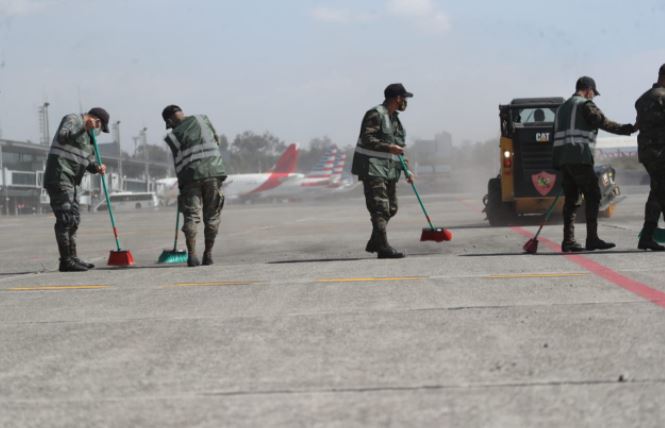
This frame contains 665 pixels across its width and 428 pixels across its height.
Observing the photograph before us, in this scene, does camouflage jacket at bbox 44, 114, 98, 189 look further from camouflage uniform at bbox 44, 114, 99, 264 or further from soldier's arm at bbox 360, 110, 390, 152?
soldier's arm at bbox 360, 110, 390, 152

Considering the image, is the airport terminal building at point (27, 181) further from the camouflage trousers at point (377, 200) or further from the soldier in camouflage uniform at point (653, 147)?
the soldier in camouflage uniform at point (653, 147)

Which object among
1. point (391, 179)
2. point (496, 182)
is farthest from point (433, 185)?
point (391, 179)

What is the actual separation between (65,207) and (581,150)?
16.7 ft

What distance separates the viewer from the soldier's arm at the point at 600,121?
9.04 meters

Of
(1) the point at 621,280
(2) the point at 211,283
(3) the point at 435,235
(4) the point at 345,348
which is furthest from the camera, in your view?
(3) the point at 435,235

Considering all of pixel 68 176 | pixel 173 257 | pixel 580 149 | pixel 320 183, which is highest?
pixel 580 149

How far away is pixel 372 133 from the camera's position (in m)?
9.34

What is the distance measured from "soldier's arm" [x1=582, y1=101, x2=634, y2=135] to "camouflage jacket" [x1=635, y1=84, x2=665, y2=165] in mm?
205

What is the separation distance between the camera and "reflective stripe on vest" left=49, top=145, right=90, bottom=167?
9234 mm

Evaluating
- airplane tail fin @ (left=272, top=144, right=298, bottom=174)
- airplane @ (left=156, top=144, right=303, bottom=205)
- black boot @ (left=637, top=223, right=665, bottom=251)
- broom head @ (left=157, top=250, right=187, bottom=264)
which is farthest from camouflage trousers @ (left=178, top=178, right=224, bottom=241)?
airplane tail fin @ (left=272, top=144, right=298, bottom=174)

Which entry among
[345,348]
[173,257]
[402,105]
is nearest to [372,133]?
[402,105]

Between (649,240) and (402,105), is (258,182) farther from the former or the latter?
(649,240)

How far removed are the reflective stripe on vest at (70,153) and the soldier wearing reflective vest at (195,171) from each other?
0.85 m

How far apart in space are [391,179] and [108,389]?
6.37 m
